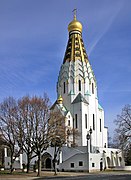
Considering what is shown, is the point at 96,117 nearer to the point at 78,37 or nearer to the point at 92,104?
the point at 92,104

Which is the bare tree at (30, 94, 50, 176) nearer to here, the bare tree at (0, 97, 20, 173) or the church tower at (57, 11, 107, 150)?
the bare tree at (0, 97, 20, 173)

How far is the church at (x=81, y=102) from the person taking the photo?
67.2 metres

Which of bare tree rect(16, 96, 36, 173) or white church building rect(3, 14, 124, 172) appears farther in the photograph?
white church building rect(3, 14, 124, 172)

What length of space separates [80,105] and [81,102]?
2.53ft

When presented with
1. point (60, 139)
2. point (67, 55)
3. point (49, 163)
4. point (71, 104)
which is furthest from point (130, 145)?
point (67, 55)

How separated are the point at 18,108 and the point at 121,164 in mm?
35187

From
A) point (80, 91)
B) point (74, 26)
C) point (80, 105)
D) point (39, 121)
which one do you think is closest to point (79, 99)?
point (80, 105)

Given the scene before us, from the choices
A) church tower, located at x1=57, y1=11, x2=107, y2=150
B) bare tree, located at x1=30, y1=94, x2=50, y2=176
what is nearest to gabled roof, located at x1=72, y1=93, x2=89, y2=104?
church tower, located at x1=57, y1=11, x2=107, y2=150

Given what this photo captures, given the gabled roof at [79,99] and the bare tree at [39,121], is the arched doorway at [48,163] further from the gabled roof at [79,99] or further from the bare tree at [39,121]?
the bare tree at [39,121]

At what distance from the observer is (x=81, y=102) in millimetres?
70562

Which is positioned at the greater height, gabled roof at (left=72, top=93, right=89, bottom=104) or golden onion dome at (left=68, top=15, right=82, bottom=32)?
golden onion dome at (left=68, top=15, right=82, bottom=32)

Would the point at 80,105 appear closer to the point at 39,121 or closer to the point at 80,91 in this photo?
the point at 80,91

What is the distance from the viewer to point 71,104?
72.3m

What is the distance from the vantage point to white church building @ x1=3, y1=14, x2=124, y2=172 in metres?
63.8
